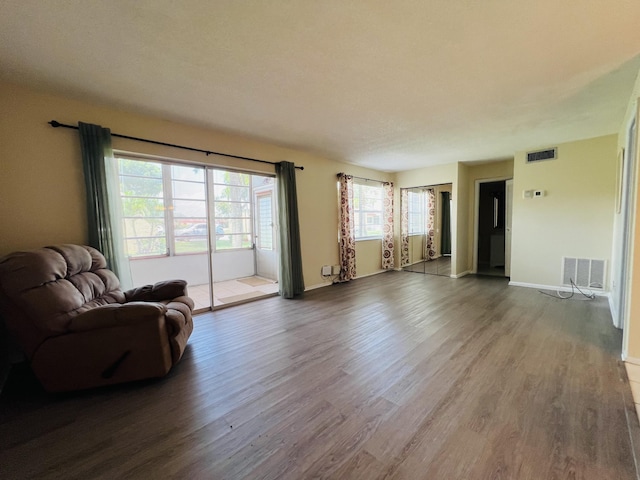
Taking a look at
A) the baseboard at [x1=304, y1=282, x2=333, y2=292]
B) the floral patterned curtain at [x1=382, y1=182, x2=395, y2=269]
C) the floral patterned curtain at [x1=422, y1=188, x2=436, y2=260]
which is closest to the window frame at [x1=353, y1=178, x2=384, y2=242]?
the floral patterned curtain at [x1=382, y1=182, x2=395, y2=269]

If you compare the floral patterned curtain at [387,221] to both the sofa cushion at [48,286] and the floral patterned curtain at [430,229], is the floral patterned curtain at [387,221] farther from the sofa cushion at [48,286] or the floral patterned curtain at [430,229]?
the sofa cushion at [48,286]

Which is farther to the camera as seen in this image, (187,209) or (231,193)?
(231,193)

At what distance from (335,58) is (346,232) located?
3.58 m

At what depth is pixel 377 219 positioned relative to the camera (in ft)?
21.2

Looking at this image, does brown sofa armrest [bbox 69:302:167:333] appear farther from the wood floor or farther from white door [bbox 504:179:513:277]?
white door [bbox 504:179:513:277]

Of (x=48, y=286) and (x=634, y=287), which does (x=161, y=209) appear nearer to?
(x=48, y=286)

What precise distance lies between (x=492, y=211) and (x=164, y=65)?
25.1ft

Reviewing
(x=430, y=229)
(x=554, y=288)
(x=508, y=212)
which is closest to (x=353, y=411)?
(x=554, y=288)

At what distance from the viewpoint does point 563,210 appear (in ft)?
14.0

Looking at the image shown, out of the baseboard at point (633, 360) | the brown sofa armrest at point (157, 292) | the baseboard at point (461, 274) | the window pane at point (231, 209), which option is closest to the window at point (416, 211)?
the baseboard at point (461, 274)

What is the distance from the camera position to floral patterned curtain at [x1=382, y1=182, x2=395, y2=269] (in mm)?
6410

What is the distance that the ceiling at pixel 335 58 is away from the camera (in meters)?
1.52

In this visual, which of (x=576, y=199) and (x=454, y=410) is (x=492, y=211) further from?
(x=454, y=410)

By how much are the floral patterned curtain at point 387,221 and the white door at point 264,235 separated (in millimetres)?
2688
